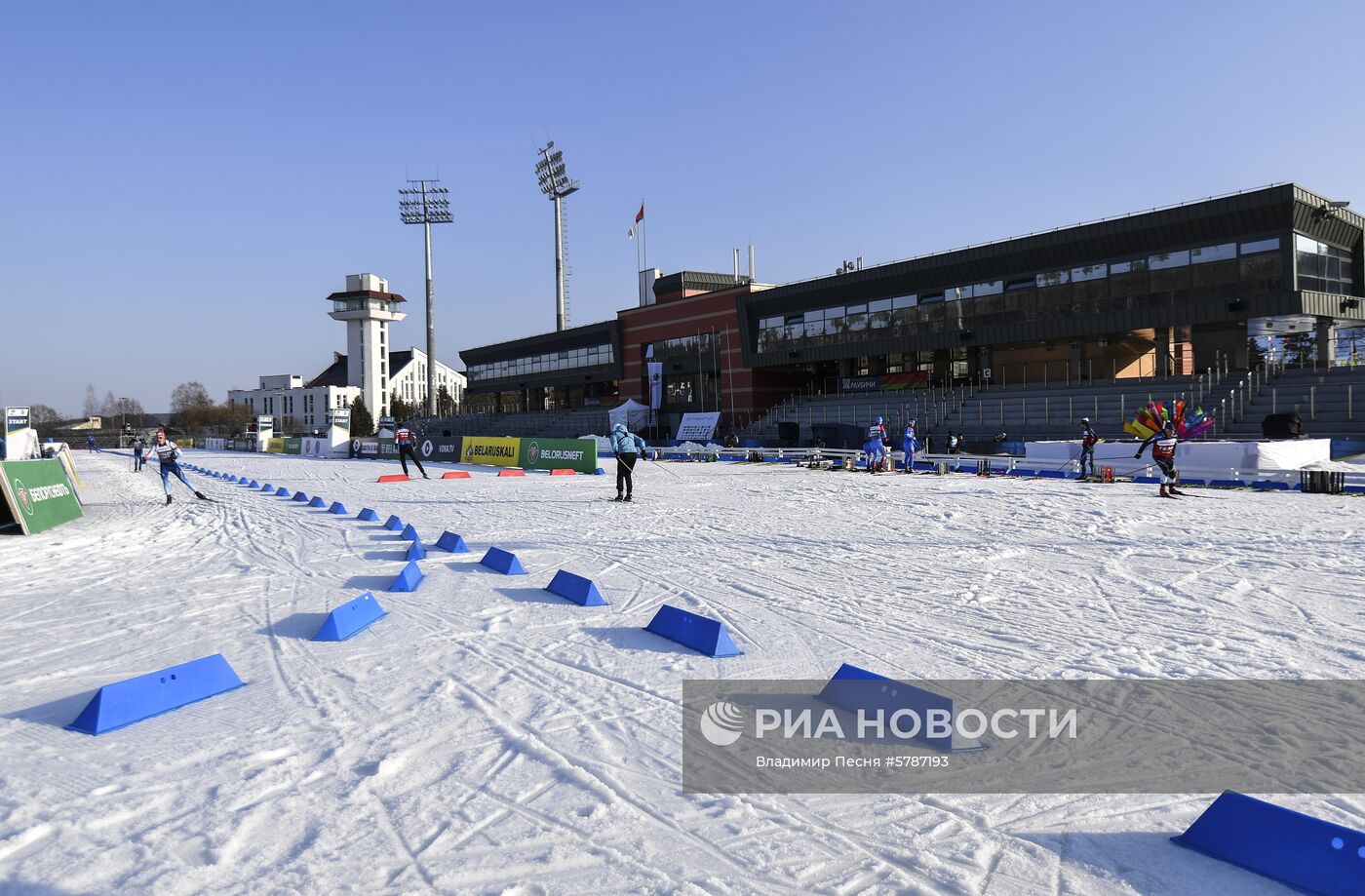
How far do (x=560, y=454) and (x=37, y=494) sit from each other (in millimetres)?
18058

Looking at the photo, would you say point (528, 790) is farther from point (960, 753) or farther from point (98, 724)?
point (98, 724)

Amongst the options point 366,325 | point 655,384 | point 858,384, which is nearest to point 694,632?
point 858,384

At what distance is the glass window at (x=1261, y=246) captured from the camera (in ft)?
107

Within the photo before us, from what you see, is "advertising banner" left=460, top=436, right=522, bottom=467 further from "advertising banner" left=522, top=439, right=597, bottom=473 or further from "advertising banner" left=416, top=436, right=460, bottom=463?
"advertising banner" left=416, top=436, right=460, bottom=463

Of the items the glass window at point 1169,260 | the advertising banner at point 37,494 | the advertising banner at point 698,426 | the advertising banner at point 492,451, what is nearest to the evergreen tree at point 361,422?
the advertising banner at point 698,426

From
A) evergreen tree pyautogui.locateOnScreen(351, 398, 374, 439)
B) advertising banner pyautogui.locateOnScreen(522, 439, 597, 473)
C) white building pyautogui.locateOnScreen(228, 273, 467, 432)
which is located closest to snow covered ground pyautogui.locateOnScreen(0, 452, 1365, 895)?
advertising banner pyautogui.locateOnScreen(522, 439, 597, 473)

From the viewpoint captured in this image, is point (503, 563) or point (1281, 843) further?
point (503, 563)

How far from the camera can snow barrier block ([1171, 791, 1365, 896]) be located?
2.82 meters

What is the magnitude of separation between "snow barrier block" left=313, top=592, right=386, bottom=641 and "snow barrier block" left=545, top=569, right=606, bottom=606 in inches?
64.3

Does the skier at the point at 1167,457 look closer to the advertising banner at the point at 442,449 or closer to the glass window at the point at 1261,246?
the glass window at the point at 1261,246

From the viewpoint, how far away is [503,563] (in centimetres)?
938

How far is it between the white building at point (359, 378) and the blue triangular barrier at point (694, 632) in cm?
10893

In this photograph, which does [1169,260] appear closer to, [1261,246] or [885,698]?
[1261,246]

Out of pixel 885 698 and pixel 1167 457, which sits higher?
pixel 1167 457
